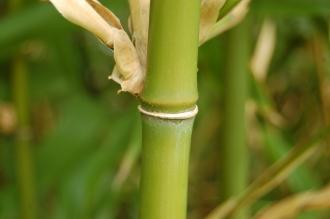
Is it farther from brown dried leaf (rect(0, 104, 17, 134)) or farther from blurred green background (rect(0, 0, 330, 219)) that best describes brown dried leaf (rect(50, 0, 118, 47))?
brown dried leaf (rect(0, 104, 17, 134))

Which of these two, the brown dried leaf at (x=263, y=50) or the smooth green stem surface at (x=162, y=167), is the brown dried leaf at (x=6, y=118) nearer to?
the brown dried leaf at (x=263, y=50)

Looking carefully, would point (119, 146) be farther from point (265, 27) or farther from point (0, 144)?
point (0, 144)

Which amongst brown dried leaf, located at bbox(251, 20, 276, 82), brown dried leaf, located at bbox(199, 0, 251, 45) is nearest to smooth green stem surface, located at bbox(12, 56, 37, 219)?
brown dried leaf, located at bbox(251, 20, 276, 82)

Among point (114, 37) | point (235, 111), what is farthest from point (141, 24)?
point (235, 111)

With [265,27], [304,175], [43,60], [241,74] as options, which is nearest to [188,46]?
[241,74]

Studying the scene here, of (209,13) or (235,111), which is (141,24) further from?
(235,111)

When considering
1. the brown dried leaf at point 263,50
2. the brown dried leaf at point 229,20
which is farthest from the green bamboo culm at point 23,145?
the brown dried leaf at point 229,20

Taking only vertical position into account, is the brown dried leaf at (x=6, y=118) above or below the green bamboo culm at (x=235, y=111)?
below
